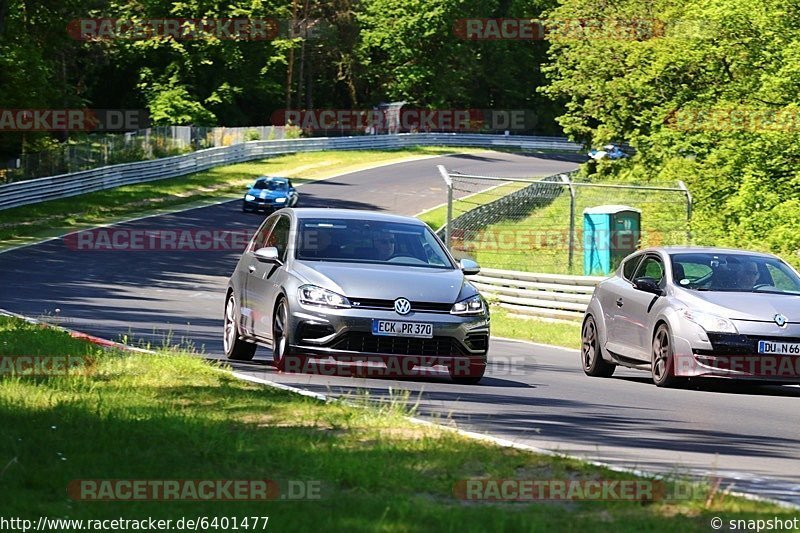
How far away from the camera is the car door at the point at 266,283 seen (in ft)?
47.2

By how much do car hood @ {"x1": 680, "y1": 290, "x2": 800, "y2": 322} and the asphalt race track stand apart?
828mm

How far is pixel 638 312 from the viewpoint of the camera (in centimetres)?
1603

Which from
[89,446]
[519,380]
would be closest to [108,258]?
[519,380]

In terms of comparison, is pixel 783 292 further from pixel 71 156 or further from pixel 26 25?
pixel 26 25

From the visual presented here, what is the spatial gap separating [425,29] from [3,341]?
295 feet

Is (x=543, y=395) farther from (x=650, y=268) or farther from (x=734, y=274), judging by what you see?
(x=650, y=268)

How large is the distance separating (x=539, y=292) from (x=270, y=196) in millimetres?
26316

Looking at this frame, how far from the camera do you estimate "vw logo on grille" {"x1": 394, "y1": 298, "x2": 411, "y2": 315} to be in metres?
13.5

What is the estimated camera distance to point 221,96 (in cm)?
9044

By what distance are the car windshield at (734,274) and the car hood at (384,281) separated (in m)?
3.00

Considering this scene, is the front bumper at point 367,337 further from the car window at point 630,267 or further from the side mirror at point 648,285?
the car window at point 630,267

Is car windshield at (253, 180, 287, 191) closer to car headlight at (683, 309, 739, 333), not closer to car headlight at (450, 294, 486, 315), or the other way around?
car headlight at (683, 309, 739, 333)

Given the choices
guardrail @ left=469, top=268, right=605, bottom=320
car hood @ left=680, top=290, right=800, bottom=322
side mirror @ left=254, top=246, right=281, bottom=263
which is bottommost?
guardrail @ left=469, top=268, right=605, bottom=320

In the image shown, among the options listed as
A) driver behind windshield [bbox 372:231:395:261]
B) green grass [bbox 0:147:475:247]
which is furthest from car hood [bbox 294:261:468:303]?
green grass [bbox 0:147:475:247]
